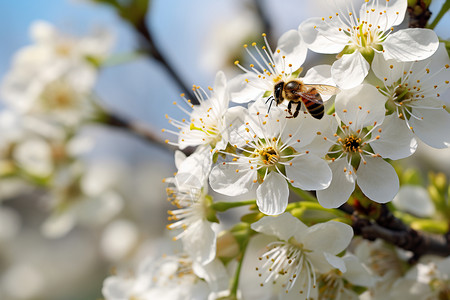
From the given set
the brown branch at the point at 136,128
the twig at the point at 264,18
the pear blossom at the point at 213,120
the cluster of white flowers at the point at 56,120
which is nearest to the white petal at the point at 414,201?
the pear blossom at the point at 213,120

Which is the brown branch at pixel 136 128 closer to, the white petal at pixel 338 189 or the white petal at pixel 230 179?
the white petal at pixel 230 179

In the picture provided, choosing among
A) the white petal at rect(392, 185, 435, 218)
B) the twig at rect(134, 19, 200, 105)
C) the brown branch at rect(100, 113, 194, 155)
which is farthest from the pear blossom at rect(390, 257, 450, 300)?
Answer: the twig at rect(134, 19, 200, 105)

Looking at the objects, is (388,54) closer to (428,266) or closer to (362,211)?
(362,211)

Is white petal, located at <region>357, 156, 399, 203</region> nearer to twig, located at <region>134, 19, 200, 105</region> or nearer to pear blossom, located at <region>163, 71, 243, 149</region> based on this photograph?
pear blossom, located at <region>163, 71, 243, 149</region>

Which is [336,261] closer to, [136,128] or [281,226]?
[281,226]

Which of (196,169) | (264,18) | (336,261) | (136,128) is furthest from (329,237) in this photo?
(264,18)

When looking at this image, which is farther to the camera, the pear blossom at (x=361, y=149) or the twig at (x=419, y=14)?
the twig at (x=419, y=14)
